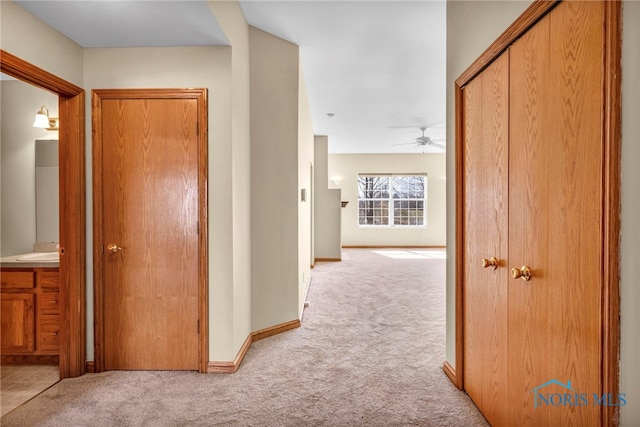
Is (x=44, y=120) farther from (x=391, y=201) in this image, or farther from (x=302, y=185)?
(x=391, y=201)

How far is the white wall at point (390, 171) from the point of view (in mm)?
10383

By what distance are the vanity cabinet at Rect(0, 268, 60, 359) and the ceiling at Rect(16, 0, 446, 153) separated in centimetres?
174

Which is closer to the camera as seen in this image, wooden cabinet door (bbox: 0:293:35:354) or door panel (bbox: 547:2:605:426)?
door panel (bbox: 547:2:605:426)

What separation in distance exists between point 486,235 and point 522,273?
Answer: 0.41 m

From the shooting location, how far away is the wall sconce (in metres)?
3.17

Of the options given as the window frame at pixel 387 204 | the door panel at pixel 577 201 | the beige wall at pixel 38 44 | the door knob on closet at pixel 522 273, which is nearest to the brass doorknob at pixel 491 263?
the door knob on closet at pixel 522 273

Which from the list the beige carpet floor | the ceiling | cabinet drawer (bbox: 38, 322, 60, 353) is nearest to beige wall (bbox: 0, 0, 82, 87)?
the ceiling

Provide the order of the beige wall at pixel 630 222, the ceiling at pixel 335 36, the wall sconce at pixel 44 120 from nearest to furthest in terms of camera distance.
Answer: the beige wall at pixel 630 222
the ceiling at pixel 335 36
the wall sconce at pixel 44 120

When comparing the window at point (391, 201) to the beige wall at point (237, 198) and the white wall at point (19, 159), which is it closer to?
the beige wall at point (237, 198)

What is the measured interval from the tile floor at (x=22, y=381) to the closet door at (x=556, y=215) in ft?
9.39

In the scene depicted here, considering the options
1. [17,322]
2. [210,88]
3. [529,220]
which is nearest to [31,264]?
[17,322]

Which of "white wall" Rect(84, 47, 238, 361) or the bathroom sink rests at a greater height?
"white wall" Rect(84, 47, 238, 361)

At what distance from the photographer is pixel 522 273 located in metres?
1.59

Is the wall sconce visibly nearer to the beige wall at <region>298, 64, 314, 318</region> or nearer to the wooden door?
the beige wall at <region>298, 64, 314, 318</region>
